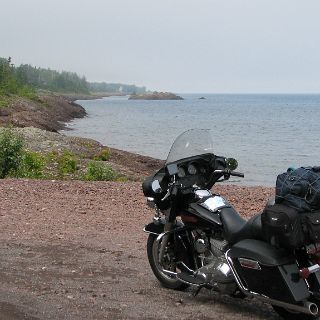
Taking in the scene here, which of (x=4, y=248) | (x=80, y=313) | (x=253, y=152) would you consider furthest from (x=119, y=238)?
(x=253, y=152)

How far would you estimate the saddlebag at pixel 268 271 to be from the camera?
16.3ft

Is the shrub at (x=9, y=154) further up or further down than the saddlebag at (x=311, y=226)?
further down

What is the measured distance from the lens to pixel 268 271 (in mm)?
A: 5074

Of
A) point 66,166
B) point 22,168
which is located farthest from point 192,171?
point 66,166

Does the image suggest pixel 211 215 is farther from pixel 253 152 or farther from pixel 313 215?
pixel 253 152

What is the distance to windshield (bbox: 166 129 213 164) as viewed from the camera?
621 centimetres

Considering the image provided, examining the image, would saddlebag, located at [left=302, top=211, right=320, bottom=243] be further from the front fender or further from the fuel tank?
the front fender

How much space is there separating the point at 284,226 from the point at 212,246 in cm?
→ 116

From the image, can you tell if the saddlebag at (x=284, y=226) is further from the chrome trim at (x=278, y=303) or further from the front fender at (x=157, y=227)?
the front fender at (x=157, y=227)

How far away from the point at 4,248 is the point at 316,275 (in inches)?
172

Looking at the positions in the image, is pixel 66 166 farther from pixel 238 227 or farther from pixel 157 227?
pixel 238 227

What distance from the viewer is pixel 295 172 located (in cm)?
502

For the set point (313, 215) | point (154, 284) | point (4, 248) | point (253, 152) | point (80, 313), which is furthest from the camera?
point (253, 152)

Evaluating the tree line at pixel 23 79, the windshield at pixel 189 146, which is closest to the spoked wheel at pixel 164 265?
the windshield at pixel 189 146
